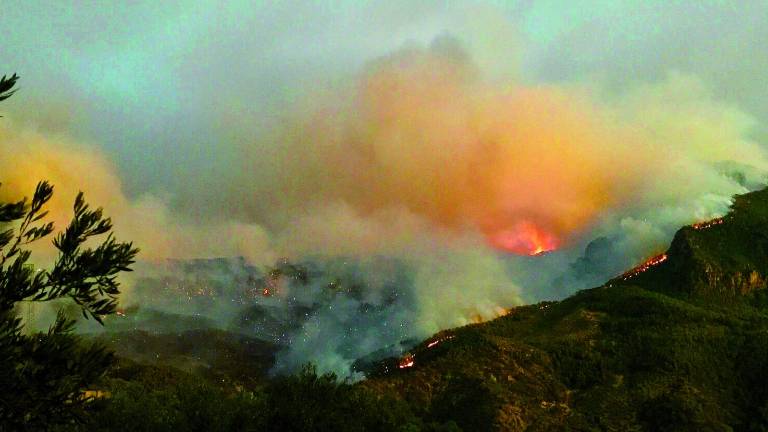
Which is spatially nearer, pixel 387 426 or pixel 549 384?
pixel 387 426

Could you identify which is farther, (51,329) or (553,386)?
(553,386)

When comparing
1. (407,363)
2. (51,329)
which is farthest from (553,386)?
(51,329)

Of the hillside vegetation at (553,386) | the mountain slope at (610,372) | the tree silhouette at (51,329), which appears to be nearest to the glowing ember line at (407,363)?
the mountain slope at (610,372)

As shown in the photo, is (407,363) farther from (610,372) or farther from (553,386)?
(610,372)

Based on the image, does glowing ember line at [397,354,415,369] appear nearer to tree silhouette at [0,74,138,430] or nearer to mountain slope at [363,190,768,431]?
mountain slope at [363,190,768,431]

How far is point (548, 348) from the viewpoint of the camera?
13825 cm

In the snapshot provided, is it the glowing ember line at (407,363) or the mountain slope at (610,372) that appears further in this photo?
the glowing ember line at (407,363)

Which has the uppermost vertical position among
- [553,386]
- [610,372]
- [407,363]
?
[407,363]

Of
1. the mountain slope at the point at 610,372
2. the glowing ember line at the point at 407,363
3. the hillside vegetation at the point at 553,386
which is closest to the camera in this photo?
the hillside vegetation at the point at 553,386

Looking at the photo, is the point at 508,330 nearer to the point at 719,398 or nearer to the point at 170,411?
the point at 719,398

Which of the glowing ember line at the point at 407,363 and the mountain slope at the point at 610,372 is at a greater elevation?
the glowing ember line at the point at 407,363

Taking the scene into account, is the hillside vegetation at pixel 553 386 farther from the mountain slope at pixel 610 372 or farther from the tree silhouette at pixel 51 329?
the tree silhouette at pixel 51 329

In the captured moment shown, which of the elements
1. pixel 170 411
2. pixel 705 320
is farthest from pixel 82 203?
pixel 705 320

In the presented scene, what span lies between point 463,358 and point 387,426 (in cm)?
5483
